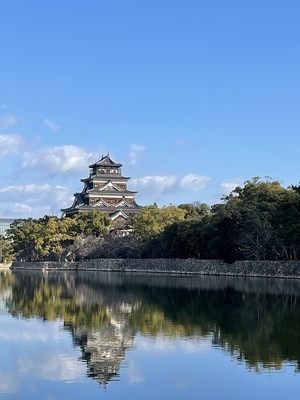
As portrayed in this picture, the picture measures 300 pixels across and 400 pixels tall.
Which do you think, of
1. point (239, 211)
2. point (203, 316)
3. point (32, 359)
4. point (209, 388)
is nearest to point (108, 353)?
point (32, 359)

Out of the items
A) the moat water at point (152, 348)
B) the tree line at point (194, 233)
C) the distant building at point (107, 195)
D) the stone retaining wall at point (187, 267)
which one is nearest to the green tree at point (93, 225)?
the tree line at point (194, 233)

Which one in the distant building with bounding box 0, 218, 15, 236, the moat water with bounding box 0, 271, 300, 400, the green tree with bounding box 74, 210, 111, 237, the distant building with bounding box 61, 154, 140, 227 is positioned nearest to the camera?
the moat water with bounding box 0, 271, 300, 400

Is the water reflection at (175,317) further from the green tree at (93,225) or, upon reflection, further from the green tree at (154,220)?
the green tree at (93,225)

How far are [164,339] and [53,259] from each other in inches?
2212

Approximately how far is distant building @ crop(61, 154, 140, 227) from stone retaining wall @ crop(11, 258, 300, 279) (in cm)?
840

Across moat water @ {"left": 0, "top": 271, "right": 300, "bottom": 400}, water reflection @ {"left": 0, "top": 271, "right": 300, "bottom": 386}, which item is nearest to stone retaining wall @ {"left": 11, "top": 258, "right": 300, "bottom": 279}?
water reflection @ {"left": 0, "top": 271, "right": 300, "bottom": 386}

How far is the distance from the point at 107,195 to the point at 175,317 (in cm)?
5793

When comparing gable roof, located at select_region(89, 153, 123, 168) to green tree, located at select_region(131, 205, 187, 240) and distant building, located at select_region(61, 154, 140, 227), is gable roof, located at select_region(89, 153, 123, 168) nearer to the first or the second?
distant building, located at select_region(61, 154, 140, 227)

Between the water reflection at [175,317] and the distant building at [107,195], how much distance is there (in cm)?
4130

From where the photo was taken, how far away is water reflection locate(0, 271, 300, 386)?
14.1 metres

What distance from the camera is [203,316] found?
21.2 meters

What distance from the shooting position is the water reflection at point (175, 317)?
46.4 feet

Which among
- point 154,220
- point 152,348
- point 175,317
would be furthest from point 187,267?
point 152,348

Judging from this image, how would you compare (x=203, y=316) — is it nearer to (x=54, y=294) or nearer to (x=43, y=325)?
(x=43, y=325)
